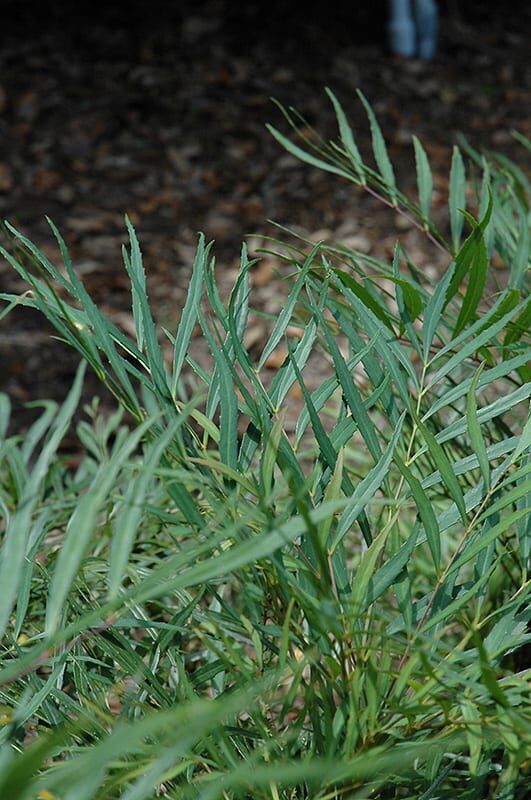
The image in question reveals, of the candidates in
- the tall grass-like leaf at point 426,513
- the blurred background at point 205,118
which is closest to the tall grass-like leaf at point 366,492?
the tall grass-like leaf at point 426,513

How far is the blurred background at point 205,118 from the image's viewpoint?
2.59 metres

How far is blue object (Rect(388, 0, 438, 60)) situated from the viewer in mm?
3172

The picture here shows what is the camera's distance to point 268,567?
570mm

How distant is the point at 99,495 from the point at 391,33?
128 inches

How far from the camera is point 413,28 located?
128 inches

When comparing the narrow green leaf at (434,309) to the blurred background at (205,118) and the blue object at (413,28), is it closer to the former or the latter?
the blurred background at (205,118)

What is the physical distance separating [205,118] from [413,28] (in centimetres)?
88

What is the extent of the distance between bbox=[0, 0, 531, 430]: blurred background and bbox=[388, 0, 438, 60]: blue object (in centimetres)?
5

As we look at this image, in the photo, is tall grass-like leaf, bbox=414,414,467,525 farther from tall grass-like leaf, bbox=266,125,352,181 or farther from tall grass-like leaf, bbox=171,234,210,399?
tall grass-like leaf, bbox=266,125,352,181

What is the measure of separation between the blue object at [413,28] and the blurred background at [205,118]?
0.05 meters

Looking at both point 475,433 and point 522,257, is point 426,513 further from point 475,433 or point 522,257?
point 522,257

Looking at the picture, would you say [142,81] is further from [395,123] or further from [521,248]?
[521,248]

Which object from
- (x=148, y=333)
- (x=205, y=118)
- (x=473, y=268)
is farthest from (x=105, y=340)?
(x=205, y=118)

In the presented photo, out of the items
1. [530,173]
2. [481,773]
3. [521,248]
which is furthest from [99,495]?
[530,173]
